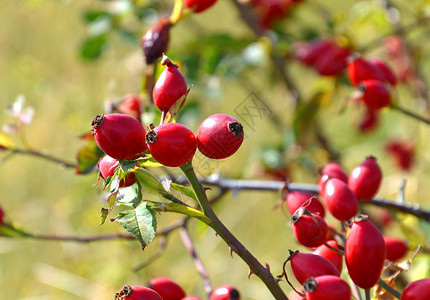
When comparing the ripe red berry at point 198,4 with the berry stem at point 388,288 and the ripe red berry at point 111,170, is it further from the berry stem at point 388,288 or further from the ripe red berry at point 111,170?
the berry stem at point 388,288

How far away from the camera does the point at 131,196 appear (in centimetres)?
97

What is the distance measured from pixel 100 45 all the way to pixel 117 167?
1.86m

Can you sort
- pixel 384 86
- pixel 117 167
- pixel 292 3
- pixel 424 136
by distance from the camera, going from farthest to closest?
pixel 424 136 < pixel 292 3 < pixel 384 86 < pixel 117 167

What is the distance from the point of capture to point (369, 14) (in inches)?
106

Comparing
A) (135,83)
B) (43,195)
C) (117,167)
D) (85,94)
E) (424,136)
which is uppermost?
(117,167)

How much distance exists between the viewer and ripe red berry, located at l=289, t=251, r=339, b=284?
0.98 meters

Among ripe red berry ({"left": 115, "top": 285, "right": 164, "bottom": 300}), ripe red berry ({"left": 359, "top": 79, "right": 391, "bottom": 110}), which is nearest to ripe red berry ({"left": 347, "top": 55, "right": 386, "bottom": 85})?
ripe red berry ({"left": 359, "top": 79, "right": 391, "bottom": 110})

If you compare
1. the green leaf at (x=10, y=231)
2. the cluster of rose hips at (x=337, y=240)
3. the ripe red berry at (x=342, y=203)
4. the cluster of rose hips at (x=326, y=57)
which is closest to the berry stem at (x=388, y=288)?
the cluster of rose hips at (x=337, y=240)

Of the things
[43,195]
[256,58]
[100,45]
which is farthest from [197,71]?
[43,195]

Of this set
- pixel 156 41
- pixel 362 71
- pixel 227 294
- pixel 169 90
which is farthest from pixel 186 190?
pixel 362 71

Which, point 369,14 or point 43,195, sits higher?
point 369,14

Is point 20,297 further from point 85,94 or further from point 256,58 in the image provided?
point 256,58

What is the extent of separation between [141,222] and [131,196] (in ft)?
0.21

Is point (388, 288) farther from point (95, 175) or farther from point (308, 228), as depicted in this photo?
point (95, 175)
